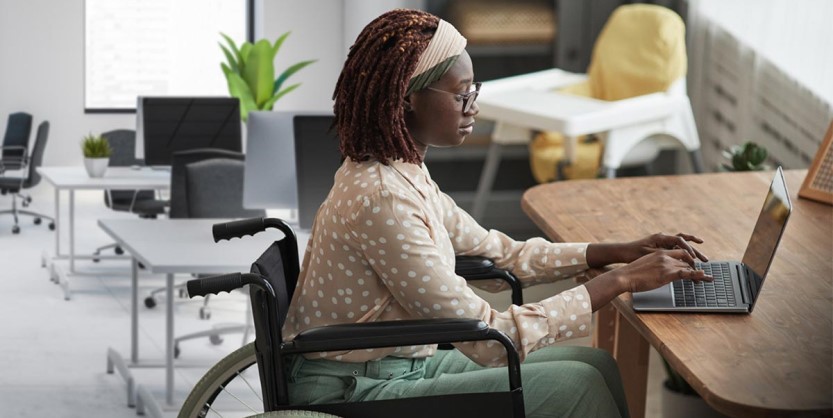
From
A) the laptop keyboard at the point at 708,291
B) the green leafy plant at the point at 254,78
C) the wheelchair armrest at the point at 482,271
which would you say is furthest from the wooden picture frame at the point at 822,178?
the green leafy plant at the point at 254,78

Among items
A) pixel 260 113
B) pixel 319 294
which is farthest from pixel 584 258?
pixel 260 113

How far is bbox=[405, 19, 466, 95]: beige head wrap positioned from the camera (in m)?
1.70

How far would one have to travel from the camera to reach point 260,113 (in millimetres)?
3791

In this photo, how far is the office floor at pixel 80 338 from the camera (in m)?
3.64

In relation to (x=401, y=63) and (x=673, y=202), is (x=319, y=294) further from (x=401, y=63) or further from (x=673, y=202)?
(x=673, y=202)

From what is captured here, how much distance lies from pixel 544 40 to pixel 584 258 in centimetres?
325

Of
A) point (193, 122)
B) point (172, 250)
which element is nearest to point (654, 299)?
point (172, 250)

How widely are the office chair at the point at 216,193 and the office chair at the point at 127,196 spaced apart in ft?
6.42

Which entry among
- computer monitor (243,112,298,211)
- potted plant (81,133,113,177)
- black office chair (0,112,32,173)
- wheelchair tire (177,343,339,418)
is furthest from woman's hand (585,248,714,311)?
black office chair (0,112,32,173)

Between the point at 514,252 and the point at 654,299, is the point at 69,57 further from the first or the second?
the point at 654,299

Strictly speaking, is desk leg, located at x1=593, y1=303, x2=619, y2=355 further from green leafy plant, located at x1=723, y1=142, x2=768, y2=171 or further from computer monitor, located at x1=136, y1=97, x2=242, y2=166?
computer monitor, located at x1=136, y1=97, x2=242, y2=166

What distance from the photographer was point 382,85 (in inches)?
66.2

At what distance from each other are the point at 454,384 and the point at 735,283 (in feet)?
1.55

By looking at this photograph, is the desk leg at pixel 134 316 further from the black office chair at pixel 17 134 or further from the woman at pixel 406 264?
the black office chair at pixel 17 134
